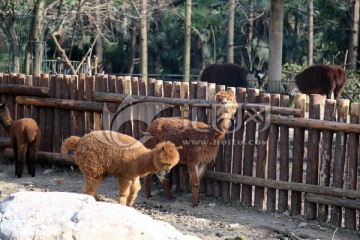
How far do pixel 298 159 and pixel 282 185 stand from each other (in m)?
0.40

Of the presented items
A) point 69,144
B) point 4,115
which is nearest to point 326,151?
point 69,144

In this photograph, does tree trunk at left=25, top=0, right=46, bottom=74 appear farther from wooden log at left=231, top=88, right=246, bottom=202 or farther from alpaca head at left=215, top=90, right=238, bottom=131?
alpaca head at left=215, top=90, right=238, bottom=131

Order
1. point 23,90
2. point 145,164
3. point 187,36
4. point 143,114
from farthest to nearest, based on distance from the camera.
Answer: point 187,36
point 23,90
point 143,114
point 145,164

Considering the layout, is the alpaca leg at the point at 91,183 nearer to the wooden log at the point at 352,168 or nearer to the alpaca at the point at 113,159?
the alpaca at the point at 113,159

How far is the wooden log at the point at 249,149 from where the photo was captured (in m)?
8.91

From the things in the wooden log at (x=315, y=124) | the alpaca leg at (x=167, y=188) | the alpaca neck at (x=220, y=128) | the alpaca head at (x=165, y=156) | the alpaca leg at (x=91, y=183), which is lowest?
the alpaca leg at (x=167, y=188)

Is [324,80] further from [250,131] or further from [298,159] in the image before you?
[298,159]

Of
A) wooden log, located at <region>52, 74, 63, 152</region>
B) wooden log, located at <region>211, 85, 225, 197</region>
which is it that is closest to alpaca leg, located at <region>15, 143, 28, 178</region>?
wooden log, located at <region>52, 74, 63, 152</region>

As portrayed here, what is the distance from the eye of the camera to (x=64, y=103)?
1064 cm

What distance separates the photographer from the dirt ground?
775 cm

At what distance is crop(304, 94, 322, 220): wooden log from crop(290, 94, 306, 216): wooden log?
0.40 ft

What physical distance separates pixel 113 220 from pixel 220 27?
1166 inches

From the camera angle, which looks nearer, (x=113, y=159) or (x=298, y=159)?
(x=113, y=159)

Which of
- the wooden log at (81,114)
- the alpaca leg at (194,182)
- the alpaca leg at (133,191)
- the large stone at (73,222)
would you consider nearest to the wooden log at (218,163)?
the alpaca leg at (194,182)
